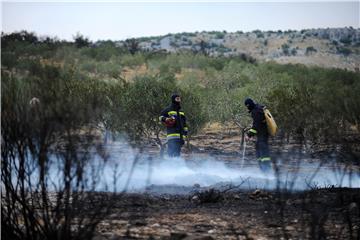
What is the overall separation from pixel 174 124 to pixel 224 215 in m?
4.34

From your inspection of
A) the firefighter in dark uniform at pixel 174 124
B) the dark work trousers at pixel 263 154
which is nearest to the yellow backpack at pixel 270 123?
the dark work trousers at pixel 263 154

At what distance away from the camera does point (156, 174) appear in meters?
11.6

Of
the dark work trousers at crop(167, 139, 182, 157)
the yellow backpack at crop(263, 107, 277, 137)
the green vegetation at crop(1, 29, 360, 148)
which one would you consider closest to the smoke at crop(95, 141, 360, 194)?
the dark work trousers at crop(167, 139, 182, 157)

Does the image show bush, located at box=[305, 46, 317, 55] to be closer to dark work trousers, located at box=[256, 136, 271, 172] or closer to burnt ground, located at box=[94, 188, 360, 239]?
dark work trousers, located at box=[256, 136, 271, 172]

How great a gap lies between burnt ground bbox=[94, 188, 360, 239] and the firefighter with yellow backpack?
1744 mm

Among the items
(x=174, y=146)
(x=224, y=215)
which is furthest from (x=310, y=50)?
(x=224, y=215)

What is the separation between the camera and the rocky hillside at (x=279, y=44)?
77688mm

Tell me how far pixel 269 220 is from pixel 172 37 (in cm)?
9903

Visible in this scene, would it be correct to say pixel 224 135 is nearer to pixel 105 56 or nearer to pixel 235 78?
pixel 235 78

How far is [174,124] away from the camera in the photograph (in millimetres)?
11656

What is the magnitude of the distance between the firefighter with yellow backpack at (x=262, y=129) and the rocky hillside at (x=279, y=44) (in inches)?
2364

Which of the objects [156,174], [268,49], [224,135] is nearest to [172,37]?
[268,49]

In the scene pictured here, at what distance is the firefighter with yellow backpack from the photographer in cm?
1098

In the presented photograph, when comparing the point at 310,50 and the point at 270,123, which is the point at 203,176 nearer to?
the point at 270,123
